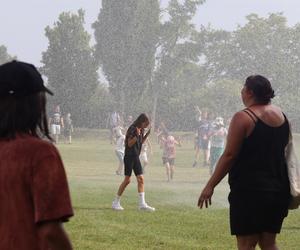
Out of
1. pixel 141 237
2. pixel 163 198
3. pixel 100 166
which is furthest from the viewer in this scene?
pixel 100 166

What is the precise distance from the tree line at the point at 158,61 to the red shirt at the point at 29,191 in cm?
4200

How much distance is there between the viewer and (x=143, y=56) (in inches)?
2032

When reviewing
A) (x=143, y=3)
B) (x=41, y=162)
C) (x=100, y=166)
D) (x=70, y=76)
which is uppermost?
(x=143, y=3)

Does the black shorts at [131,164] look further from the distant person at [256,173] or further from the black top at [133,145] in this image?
the distant person at [256,173]

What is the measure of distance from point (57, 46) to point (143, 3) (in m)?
8.78

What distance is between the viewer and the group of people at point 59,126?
99.7 ft

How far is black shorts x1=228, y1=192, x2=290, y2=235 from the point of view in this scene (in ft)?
15.2

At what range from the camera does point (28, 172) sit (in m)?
2.42

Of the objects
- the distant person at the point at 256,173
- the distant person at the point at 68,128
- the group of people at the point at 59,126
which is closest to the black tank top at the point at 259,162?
the distant person at the point at 256,173

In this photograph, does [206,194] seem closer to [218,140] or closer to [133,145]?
[133,145]

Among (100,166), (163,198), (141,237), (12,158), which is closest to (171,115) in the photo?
(100,166)

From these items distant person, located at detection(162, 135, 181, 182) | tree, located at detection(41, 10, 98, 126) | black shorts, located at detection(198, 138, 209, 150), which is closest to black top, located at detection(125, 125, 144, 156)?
distant person, located at detection(162, 135, 181, 182)

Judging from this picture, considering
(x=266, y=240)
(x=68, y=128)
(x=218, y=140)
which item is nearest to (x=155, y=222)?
(x=266, y=240)

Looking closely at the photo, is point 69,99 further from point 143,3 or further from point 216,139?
point 216,139
